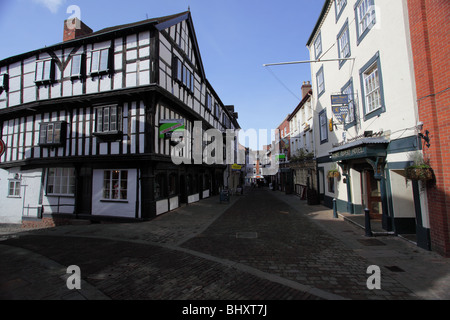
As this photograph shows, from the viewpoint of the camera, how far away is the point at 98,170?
37.6 feet

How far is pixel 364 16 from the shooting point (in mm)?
8672

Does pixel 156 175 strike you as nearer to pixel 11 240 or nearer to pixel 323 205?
pixel 11 240

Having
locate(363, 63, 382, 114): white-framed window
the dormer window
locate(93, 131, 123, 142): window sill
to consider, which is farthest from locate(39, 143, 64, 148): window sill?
locate(363, 63, 382, 114): white-framed window

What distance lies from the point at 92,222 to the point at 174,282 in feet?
30.9

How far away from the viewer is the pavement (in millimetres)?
3928

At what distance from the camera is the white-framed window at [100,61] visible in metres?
11.2

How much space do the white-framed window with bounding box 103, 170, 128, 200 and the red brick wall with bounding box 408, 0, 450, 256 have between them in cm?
1186

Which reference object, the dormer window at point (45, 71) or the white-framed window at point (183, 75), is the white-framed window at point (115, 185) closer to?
the white-framed window at point (183, 75)

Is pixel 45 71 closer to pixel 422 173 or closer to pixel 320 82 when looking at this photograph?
pixel 320 82

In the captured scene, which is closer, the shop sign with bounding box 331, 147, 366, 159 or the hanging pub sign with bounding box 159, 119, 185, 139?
the shop sign with bounding box 331, 147, 366, 159

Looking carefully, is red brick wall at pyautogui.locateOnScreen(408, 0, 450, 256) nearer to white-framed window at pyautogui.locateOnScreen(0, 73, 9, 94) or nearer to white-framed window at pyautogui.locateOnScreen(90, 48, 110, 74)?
white-framed window at pyautogui.locateOnScreen(90, 48, 110, 74)

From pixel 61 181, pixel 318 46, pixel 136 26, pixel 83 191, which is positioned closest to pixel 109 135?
pixel 83 191

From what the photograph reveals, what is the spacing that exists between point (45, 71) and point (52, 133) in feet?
12.2

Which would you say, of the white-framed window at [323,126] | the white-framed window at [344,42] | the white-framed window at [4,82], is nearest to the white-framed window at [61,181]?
the white-framed window at [4,82]
